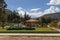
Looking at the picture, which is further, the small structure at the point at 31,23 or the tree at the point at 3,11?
the tree at the point at 3,11

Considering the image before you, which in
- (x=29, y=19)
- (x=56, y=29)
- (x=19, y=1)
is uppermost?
(x=19, y=1)

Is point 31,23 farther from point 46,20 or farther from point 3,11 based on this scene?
point 3,11

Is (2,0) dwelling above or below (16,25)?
above

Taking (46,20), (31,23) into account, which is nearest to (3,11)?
(31,23)

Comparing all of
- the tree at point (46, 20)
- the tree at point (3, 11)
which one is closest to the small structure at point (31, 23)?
the tree at point (46, 20)

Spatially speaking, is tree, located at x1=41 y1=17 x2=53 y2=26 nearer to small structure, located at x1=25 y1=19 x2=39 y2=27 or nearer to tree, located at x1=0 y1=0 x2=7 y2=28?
small structure, located at x1=25 y1=19 x2=39 y2=27

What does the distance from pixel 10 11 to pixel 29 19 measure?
2108 millimetres

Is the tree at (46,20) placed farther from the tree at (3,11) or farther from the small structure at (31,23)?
the tree at (3,11)

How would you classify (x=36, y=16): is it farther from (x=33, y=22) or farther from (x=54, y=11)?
(x=54, y=11)

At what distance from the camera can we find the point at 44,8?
1758 centimetres

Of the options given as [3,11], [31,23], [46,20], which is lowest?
[31,23]

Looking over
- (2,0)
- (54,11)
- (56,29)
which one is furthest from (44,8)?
(2,0)

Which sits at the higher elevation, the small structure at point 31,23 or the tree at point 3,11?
the tree at point 3,11

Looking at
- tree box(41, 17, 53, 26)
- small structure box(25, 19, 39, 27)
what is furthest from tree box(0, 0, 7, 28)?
tree box(41, 17, 53, 26)
